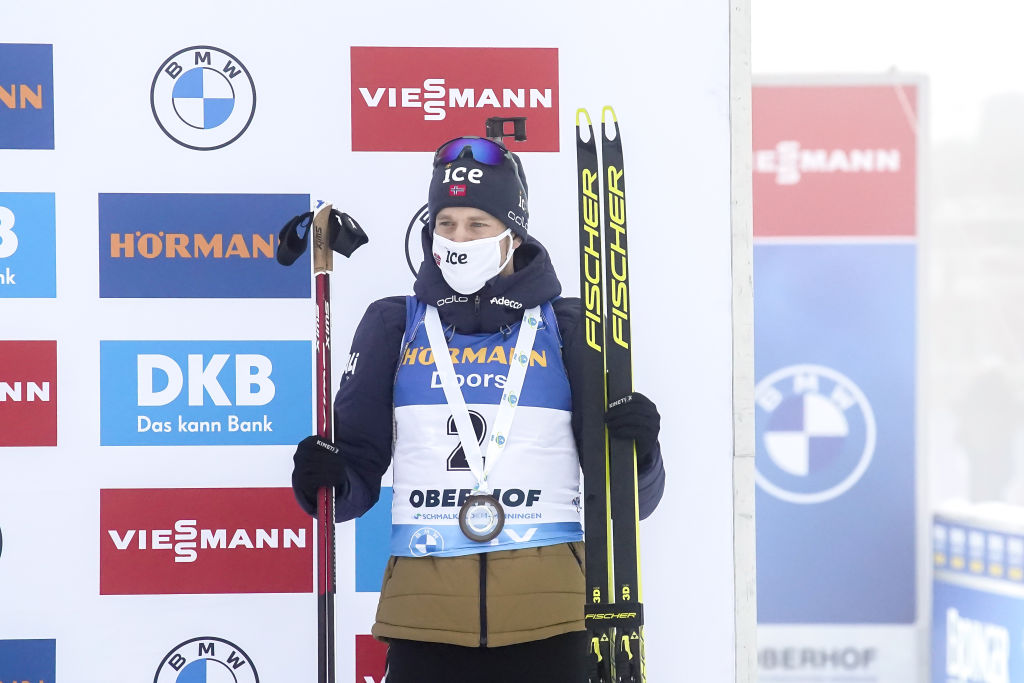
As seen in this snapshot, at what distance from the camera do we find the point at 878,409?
16.4ft

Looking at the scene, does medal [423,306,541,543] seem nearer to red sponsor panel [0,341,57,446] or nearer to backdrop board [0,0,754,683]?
backdrop board [0,0,754,683]

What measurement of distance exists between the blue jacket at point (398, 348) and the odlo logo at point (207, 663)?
857 millimetres

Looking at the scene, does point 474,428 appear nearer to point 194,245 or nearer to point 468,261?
point 468,261

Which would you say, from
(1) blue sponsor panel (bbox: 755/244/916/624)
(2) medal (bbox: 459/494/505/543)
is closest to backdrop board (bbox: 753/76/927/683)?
(1) blue sponsor panel (bbox: 755/244/916/624)

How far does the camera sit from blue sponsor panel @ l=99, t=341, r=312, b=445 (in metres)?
3.00

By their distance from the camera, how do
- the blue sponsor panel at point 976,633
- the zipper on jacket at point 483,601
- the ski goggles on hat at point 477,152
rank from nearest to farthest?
the zipper on jacket at point 483,601 < the ski goggles on hat at point 477,152 < the blue sponsor panel at point 976,633

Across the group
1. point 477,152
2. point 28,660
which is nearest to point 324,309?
point 477,152

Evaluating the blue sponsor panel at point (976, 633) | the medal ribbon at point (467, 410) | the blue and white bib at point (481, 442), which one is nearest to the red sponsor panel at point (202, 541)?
the blue and white bib at point (481, 442)

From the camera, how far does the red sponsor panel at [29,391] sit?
2.99m

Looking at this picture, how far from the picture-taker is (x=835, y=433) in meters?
5.05

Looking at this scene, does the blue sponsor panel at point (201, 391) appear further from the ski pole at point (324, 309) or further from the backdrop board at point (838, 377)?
the backdrop board at point (838, 377)

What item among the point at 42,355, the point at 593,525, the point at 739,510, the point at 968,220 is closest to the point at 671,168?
the point at 739,510

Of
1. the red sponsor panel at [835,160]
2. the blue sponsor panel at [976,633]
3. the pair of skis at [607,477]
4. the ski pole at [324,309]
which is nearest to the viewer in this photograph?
the pair of skis at [607,477]

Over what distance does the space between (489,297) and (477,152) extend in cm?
33
